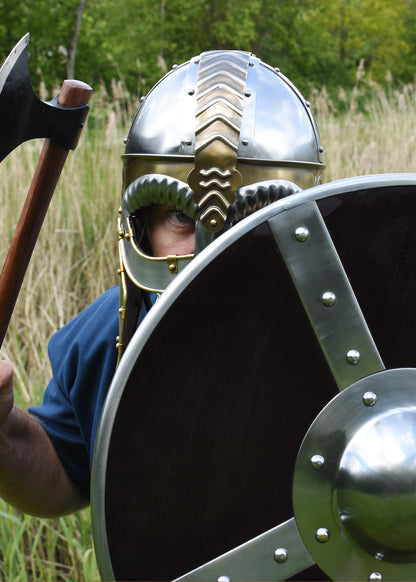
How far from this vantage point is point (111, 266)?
3.29 metres

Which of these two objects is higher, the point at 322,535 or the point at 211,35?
the point at 211,35

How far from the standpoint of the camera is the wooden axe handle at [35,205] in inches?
38.9

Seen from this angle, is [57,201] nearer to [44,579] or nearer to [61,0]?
[44,579]

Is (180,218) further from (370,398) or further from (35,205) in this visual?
(370,398)

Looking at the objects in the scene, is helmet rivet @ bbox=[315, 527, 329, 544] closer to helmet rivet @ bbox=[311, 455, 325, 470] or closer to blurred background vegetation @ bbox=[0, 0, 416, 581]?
helmet rivet @ bbox=[311, 455, 325, 470]

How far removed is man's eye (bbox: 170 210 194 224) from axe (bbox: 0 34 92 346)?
356 millimetres

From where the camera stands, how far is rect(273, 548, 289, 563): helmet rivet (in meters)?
0.86

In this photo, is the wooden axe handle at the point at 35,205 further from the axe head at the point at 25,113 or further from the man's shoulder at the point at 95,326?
the man's shoulder at the point at 95,326

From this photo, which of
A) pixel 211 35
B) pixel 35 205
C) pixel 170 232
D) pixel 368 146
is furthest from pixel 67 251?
pixel 211 35

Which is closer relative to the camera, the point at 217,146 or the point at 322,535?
the point at 322,535

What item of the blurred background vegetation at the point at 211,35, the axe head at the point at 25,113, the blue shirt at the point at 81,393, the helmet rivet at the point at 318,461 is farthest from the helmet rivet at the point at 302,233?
the blurred background vegetation at the point at 211,35

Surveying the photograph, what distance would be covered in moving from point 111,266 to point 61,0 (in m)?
12.5

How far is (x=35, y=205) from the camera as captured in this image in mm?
1018

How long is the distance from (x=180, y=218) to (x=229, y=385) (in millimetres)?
549
